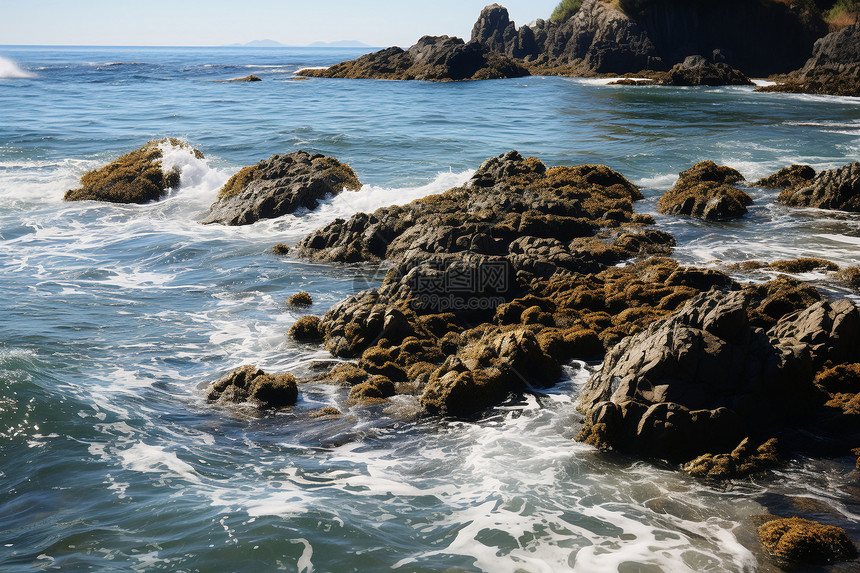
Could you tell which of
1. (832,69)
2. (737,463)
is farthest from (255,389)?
(832,69)

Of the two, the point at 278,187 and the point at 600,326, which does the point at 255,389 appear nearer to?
the point at 600,326

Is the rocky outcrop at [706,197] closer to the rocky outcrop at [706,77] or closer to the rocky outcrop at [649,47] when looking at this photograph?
the rocky outcrop at [706,77]

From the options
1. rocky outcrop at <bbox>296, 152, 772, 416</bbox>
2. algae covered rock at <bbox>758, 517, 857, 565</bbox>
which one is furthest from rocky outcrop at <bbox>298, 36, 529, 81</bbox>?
algae covered rock at <bbox>758, 517, 857, 565</bbox>

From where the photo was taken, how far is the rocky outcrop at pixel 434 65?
87.6 meters

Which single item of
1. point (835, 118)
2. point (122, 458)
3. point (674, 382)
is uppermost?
point (835, 118)

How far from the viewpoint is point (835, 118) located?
42844 millimetres

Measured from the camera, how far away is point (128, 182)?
27.9 m

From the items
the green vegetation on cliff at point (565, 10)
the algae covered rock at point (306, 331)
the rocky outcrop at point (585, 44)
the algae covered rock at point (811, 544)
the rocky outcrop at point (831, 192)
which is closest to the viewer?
the algae covered rock at point (811, 544)

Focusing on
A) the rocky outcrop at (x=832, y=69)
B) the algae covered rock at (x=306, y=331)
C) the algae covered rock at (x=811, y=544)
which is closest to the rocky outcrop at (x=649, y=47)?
the rocky outcrop at (x=832, y=69)

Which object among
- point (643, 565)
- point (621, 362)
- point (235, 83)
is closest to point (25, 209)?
point (621, 362)

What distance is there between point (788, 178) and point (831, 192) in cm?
321

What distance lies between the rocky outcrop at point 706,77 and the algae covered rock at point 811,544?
72985 millimetres

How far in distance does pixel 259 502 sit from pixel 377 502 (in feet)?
5.00

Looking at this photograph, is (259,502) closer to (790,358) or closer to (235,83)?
(790,358)
